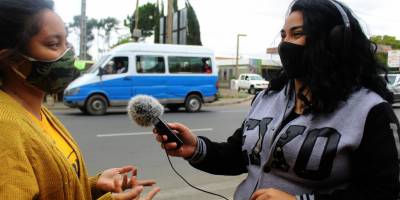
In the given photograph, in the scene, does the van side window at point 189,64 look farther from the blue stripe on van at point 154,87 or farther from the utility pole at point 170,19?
the utility pole at point 170,19

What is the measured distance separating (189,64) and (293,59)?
40.3 feet

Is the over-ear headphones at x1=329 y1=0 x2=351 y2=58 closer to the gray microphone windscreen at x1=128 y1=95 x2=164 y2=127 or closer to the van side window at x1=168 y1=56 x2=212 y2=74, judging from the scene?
the gray microphone windscreen at x1=128 y1=95 x2=164 y2=127

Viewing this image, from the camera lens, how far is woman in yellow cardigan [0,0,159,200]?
1206 millimetres

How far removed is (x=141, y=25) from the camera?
4619 centimetres

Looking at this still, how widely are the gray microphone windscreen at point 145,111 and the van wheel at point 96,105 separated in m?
11.2

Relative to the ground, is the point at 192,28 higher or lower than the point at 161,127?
higher

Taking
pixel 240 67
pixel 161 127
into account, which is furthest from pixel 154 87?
pixel 240 67

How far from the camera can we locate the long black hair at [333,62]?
1.57m

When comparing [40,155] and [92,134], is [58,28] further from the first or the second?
[92,134]

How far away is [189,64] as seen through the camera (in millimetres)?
13922

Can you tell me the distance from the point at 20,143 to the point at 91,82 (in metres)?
11.8

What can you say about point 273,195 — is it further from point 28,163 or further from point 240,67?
point 240,67

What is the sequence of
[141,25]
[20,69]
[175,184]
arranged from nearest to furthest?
1. [20,69]
2. [175,184]
3. [141,25]

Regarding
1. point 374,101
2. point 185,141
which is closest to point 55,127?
point 185,141
